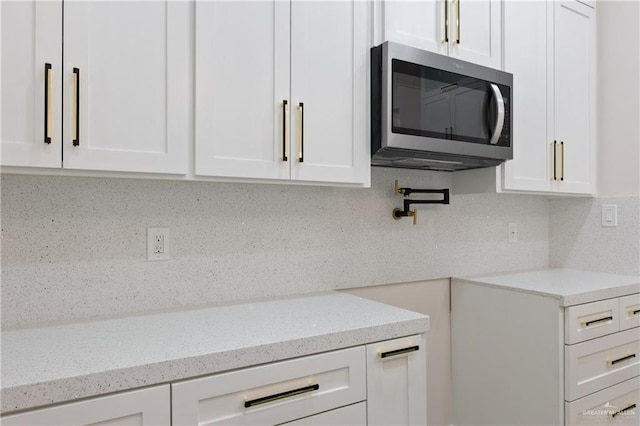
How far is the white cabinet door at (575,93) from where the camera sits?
7.44 feet

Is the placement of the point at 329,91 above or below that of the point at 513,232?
above

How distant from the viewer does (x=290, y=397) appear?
3.84 feet

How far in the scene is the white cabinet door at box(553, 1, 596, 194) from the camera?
7.44 ft

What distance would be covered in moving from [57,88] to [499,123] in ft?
5.46

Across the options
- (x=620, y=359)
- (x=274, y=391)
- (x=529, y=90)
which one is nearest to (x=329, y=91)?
(x=274, y=391)

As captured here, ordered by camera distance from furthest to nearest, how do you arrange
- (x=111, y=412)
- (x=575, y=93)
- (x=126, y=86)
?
(x=575, y=93), (x=126, y=86), (x=111, y=412)

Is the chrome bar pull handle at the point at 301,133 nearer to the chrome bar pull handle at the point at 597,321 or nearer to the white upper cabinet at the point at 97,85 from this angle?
the white upper cabinet at the point at 97,85

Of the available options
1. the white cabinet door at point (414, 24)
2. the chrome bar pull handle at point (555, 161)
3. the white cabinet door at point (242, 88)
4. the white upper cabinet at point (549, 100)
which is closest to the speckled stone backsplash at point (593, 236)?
the white upper cabinet at point (549, 100)

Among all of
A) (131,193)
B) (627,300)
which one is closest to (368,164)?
(131,193)

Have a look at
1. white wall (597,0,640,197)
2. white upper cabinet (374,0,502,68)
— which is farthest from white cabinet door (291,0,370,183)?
white wall (597,0,640,197)

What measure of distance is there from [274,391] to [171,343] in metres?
0.31

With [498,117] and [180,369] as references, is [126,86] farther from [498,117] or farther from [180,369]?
[498,117]

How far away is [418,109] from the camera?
5.47 ft

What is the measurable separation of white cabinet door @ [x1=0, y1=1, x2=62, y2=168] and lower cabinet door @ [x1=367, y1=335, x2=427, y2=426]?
3.60 feet
